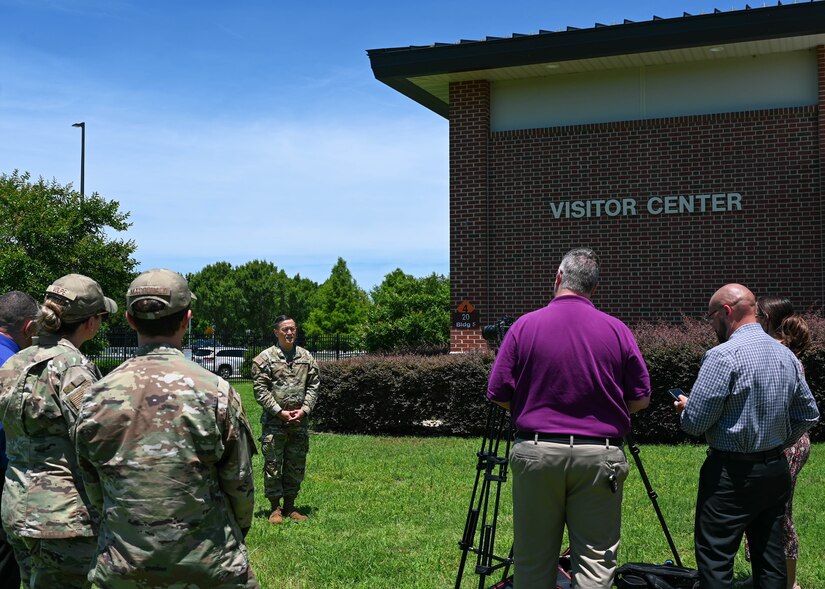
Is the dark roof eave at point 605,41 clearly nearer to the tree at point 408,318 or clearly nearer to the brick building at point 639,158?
the brick building at point 639,158

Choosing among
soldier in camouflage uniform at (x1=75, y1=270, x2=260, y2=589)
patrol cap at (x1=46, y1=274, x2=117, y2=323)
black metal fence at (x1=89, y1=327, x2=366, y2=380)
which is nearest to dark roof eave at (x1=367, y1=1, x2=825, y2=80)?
patrol cap at (x1=46, y1=274, x2=117, y2=323)

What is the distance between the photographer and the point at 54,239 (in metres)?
23.5

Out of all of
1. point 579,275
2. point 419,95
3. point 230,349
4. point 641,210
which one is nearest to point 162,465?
point 579,275

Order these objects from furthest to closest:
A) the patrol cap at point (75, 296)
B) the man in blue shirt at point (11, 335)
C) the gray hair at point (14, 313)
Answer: the gray hair at point (14, 313) < the man in blue shirt at point (11, 335) < the patrol cap at point (75, 296)

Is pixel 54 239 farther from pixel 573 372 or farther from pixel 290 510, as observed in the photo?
pixel 573 372

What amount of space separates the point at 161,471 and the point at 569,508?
83.4 inches

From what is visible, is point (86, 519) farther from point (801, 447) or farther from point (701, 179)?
point (701, 179)

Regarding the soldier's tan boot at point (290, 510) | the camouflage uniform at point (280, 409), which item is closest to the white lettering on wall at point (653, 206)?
the camouflage uniform at point (280, 409)

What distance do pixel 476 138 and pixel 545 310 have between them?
12164 millimetres

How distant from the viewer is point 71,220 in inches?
934

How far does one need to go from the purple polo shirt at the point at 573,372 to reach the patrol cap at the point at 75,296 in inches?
83.7

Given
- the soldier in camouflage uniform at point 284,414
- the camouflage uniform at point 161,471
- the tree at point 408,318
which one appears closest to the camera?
the camouflage uniform at point 161,471

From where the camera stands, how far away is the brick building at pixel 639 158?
569 inches

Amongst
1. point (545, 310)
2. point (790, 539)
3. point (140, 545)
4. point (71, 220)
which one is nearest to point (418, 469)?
point (790, 539)
